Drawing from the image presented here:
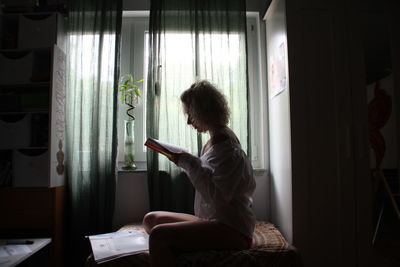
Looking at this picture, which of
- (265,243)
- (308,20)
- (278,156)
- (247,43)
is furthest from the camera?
(247,43)

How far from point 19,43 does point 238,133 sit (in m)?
1.62

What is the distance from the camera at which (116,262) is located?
1319mm

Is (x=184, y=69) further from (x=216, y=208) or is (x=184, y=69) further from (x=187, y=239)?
(x=187, y=239)

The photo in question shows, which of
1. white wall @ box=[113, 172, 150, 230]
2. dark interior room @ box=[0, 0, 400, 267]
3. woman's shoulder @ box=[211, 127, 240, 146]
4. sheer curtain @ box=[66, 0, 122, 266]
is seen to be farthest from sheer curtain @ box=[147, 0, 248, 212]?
woman's shoulder @ box=[211, 127, 240, 146]

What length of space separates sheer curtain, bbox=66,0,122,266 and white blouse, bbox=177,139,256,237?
86 centimetres

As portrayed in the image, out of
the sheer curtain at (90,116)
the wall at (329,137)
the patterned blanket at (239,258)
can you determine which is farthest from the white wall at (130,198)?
the wall at (329,137)

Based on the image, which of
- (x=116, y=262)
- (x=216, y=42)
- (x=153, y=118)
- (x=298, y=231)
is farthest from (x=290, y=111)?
(x=116, y=262)

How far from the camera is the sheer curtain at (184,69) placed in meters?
1.92

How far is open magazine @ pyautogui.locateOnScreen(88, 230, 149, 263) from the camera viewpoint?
131cm

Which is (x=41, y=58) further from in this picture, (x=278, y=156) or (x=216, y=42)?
(x=278, y=156)

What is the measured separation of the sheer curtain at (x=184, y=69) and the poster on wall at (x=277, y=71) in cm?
19

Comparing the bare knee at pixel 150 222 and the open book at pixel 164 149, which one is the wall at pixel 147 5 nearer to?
the open book at pixel 164 149

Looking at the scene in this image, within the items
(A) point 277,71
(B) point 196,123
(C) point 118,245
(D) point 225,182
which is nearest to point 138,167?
(C) point 118,245

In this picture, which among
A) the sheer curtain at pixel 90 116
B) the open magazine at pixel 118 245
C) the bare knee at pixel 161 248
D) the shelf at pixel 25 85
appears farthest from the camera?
the sheer curtain at pixel 90 116
